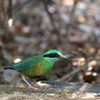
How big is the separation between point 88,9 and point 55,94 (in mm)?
7737

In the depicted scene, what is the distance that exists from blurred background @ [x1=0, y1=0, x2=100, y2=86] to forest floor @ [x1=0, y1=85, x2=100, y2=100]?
72.2 inches

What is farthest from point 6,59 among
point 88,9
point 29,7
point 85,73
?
point 88,9

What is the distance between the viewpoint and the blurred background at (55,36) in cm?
680

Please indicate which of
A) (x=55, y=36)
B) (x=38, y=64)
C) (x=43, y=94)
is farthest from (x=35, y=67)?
(x=55, y=36)

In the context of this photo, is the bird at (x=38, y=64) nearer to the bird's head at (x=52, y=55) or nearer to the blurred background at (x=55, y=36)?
the bird's head at (x=52, y=55)

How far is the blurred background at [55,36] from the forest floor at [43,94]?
1.83m

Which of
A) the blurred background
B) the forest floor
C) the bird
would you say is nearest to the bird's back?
the bird

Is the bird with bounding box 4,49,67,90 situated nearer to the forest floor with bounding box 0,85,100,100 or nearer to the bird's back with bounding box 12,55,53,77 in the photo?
the bird's back with bounding box 12,55,53,77

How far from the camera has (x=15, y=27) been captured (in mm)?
10406

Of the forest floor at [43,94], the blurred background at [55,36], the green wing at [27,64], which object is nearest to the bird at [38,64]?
the green wing at [27,64]

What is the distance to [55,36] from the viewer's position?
938cm

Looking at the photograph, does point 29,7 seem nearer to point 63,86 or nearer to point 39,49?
point 39,49

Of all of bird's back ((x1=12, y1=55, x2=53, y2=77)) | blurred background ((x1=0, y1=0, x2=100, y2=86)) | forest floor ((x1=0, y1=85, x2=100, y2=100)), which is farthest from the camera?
blurred background ((x1=0, y1=0, x2=100, y2=86))

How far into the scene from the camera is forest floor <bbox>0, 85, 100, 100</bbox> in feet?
13.7
